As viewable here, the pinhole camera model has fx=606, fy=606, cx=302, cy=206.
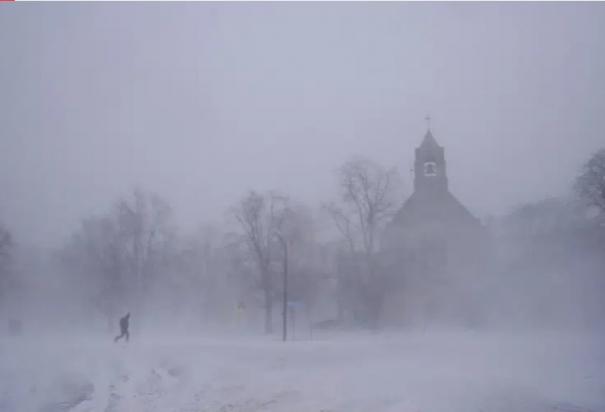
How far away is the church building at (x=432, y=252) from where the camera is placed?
4250cm

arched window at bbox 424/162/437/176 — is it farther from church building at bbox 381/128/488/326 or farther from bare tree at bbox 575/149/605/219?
bare tree at bbox 575/149/605/219

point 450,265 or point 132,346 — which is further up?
point 450,265

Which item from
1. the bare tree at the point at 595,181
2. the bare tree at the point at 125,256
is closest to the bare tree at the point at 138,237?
the bare tree at the point at 125,256

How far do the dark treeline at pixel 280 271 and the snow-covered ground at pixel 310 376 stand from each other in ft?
32.5

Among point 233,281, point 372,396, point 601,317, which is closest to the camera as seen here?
point 372,396

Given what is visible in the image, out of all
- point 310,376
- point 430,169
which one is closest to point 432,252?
point 430,169

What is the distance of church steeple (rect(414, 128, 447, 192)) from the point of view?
50.4m

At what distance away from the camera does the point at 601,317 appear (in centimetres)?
3447

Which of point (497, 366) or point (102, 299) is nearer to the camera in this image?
point (497, 366)

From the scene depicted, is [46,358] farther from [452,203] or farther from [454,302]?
[452,203]

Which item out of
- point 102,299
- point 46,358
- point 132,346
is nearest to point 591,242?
point 132,346

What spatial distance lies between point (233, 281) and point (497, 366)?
119ft

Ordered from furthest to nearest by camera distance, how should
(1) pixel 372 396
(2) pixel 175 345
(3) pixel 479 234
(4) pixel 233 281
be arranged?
(4) pixel 233 281 < (3) pixel 479 234 < (2) pixel 175 345 < (1) pixel 372 396

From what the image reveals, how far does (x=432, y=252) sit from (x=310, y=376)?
25667mm
